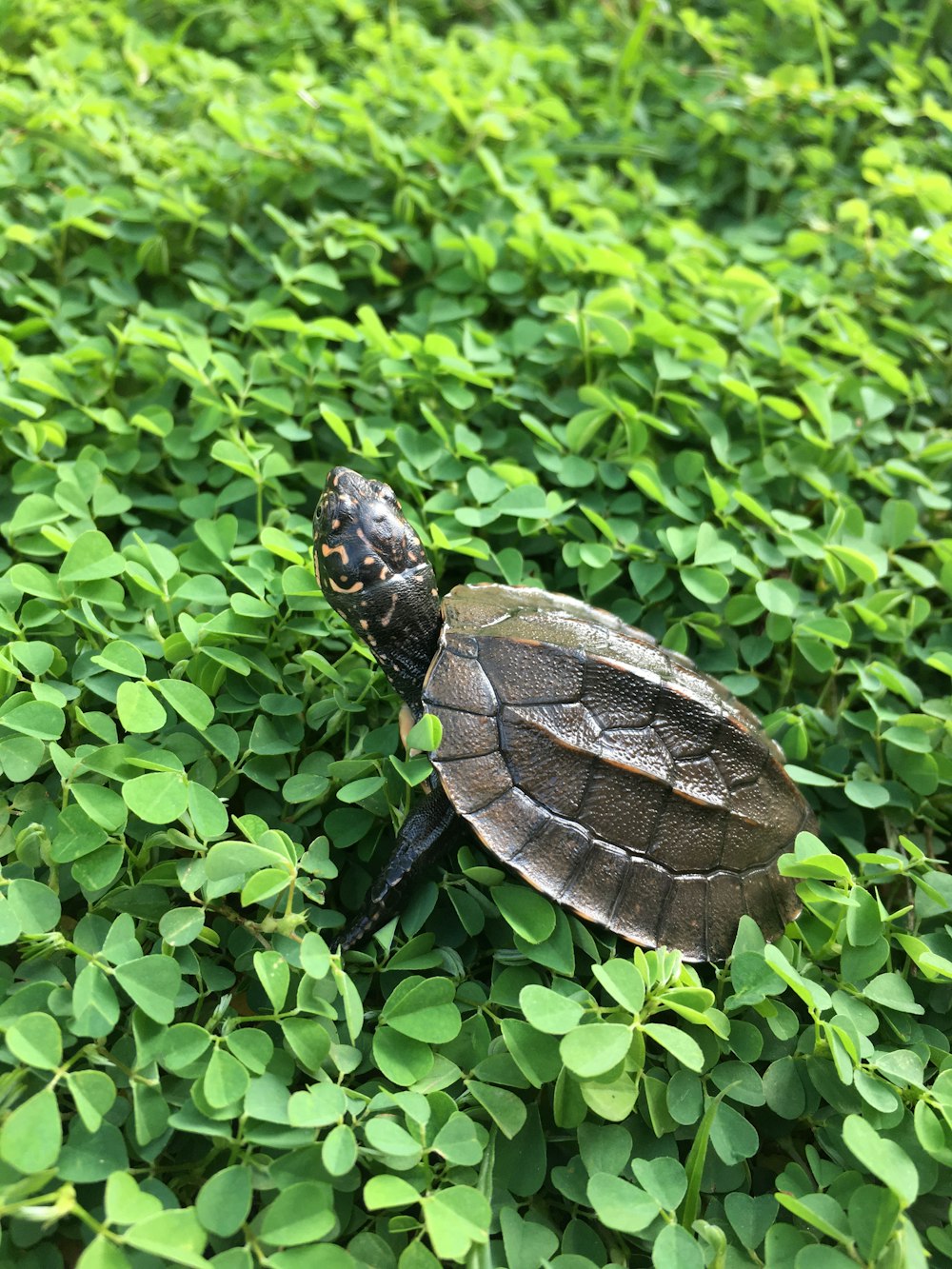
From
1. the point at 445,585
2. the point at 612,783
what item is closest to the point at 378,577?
the point at 445,585

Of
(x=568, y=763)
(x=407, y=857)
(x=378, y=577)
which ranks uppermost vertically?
(x=378, y=577)

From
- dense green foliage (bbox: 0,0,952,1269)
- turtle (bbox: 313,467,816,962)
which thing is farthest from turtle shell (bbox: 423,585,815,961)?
dense green foliage (bbox: 0,0,952,1269)

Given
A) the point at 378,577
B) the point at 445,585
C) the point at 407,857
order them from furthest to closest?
1. the point at 445,585
2. the point at 378,577
3. the point at 407,857

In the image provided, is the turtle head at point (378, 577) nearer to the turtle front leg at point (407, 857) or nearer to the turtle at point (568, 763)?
the turtle at point (568, 763)

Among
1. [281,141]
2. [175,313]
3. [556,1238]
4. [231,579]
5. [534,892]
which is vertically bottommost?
[556,1238]

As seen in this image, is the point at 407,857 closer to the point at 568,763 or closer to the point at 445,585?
the point at 568,763

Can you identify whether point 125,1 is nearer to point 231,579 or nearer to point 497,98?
point 497,98

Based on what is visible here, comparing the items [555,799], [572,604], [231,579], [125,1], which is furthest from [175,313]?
[125,1]
